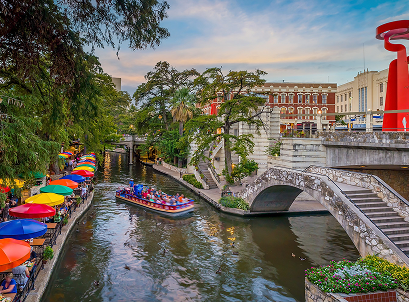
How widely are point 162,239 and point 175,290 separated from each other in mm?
6447

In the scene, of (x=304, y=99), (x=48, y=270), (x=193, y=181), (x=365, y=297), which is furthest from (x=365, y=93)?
(x=48, y=270)

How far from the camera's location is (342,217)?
13.7 m

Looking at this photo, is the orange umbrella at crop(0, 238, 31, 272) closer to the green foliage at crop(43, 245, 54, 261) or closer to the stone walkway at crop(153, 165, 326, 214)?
the green foliage at crop(43, 245, 54, 261)

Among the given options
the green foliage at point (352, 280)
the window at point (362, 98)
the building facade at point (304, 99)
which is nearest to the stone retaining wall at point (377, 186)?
the green foliage at point (352, 280)

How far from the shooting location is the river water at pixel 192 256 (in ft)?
42.5

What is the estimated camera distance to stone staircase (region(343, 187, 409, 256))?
40.8ft

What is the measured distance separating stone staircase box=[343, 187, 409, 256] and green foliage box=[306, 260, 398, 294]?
102 inches

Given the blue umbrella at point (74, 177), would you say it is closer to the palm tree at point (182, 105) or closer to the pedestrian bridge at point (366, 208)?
the pedestrian bridge at point (366, 208)

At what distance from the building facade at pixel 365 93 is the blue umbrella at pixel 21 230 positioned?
48.3 metres

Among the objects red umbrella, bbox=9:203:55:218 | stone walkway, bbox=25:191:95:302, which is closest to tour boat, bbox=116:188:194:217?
stone walkway, bbox=25:191:95:302

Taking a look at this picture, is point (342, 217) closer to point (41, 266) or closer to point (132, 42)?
point (132, 42)

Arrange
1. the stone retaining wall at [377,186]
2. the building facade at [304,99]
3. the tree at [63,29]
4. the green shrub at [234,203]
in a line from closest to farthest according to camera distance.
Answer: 1. the tree at [63,29]
2. the stone retaining wall at [377,186]
3. the green shrub at [234,203]
4. the building facade at [304,99]

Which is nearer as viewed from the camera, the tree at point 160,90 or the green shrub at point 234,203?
the green shrub at point 234,203

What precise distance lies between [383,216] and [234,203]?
12.3m
